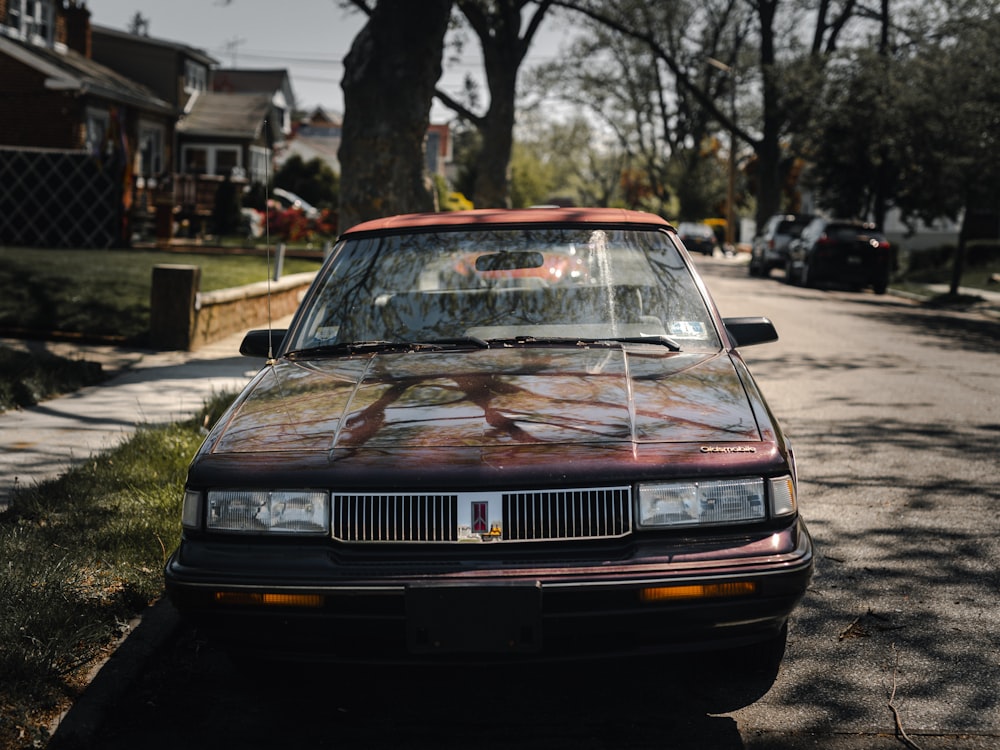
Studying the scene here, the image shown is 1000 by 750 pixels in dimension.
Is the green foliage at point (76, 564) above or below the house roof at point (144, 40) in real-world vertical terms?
below

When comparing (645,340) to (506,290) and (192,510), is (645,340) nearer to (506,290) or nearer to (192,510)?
(506,290)

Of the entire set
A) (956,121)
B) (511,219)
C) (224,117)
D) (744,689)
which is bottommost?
(744,689)

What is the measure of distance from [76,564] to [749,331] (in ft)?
9.10

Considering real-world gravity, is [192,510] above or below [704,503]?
below

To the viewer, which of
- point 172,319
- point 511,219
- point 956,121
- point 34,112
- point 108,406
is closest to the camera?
point 511,219

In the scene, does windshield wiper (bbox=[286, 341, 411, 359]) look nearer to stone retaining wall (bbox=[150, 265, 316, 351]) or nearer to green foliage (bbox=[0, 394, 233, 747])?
green foliage (bbox=[0, 394, 233, 747])

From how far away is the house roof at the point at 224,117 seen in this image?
4219 centimetres

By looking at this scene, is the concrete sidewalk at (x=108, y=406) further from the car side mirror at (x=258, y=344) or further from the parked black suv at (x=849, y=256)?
the parked black suv at (x=849, y=256)

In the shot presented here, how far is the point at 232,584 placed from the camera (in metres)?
3.36

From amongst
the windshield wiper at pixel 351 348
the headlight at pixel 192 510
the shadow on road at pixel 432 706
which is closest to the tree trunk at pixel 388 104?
the windshield wiper at pixel 351 348

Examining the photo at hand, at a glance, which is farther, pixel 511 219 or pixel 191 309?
pixel 191 309

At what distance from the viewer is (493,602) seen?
3.22 metres

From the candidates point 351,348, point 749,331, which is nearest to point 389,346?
point 351,348

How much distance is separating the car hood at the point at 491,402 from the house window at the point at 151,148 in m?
33.9
